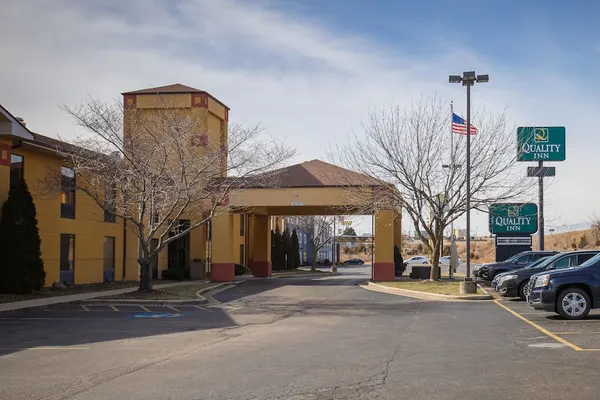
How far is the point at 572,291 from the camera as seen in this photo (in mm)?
15914

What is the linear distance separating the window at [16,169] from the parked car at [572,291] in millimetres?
19332

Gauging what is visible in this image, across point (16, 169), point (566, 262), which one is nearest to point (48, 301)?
point (16, 169)

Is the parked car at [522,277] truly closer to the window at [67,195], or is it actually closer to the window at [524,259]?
the window at [524,259]

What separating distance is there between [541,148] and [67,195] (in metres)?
22.8

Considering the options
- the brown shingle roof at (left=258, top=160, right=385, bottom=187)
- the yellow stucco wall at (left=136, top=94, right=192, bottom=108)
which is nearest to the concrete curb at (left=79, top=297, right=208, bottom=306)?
the brown shingle roof at (left=258, top=160, right=385, bottom=187)

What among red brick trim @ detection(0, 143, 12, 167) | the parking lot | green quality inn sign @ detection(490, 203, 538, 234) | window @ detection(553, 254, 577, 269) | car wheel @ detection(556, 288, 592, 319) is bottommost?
the parking lot

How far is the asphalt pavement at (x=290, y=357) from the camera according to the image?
8383 millimetres

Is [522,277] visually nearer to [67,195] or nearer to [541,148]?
[541,148]

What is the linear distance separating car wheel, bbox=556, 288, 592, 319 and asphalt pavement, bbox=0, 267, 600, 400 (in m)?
0.51

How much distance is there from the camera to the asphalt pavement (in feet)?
27.5

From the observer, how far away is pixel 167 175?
24641mm

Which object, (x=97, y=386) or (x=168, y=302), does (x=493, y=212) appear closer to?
(x=168, y=302)

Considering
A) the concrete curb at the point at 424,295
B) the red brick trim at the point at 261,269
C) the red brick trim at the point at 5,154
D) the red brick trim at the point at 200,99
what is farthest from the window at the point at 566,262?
the red brick trim at the point at 261,269

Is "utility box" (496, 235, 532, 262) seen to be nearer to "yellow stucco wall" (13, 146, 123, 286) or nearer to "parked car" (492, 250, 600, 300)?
"parked car" (492, 250, 600, 300)
